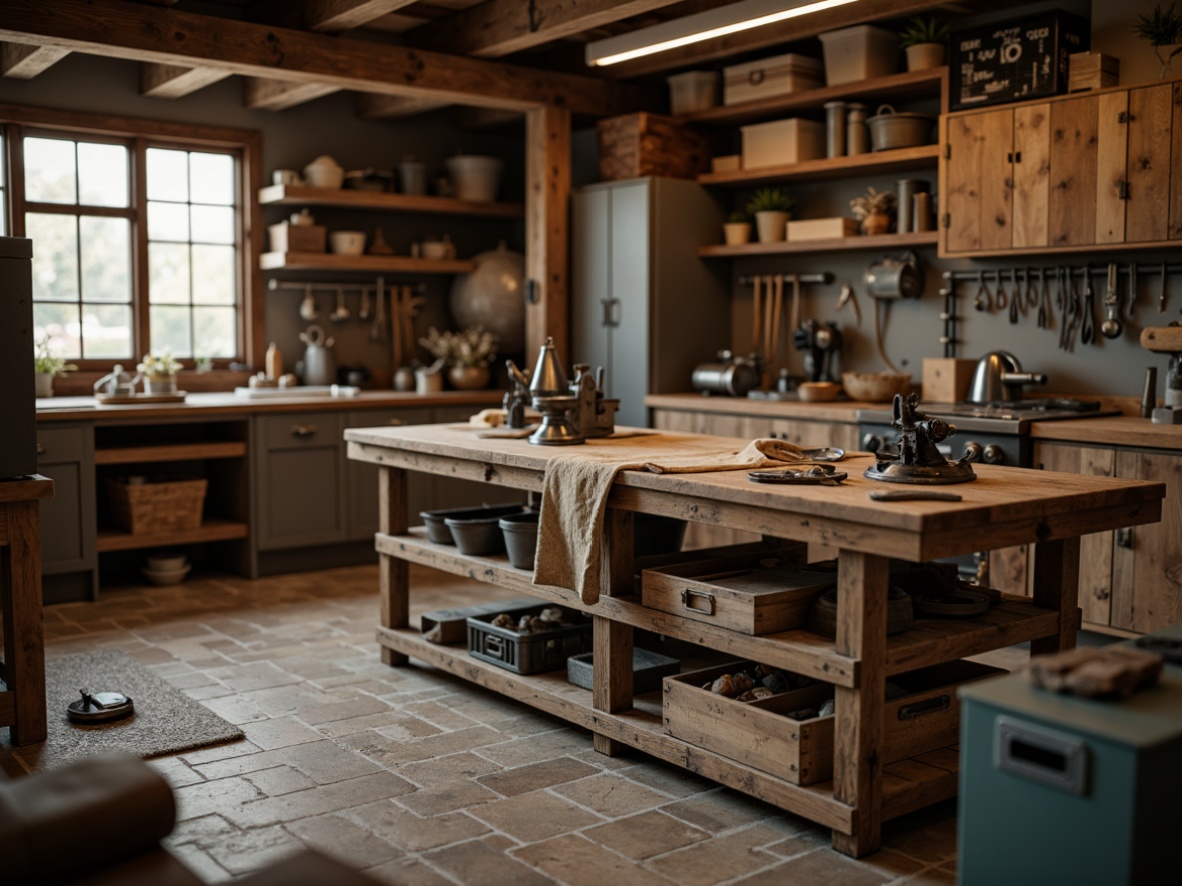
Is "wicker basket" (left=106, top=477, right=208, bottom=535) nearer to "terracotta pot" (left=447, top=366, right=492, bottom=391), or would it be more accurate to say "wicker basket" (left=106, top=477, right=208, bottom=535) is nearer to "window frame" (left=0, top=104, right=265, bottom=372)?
"window frame" (left=0, top=104, right=265, bottom=372)

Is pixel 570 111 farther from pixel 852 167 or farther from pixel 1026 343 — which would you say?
pixel 1026 343

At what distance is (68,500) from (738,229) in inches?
155

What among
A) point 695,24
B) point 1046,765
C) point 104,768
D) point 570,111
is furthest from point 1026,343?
point 104,768

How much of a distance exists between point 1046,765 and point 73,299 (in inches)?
241

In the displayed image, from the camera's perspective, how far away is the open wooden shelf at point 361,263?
23.0 feet

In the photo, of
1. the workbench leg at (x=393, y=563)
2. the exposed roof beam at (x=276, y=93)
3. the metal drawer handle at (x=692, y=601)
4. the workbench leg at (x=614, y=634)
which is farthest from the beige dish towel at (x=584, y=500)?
the exposed roof beam at (x=276, y=93)

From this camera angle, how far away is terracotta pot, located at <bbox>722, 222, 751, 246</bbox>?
6938 mm

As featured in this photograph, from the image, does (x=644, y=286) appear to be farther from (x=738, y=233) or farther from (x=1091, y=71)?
(x=1091, y=71)

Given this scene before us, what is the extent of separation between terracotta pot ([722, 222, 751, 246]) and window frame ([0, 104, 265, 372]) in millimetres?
2878

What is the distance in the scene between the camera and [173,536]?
20.8 ft

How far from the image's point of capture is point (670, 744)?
3.55 meters

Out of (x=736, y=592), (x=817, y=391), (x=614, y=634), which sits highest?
(x=817, y=391)

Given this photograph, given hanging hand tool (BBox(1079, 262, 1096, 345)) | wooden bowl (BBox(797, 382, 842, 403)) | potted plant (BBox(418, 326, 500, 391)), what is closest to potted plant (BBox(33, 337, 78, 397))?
potted plant (BBox(418, 326, 500, 391))

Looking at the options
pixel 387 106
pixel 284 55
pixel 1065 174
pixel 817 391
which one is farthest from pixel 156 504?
pixel 1065 174
